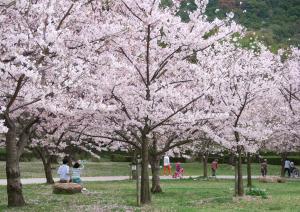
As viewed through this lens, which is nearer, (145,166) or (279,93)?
(145,166)

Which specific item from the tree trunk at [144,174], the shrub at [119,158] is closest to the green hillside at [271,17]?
the shrub at [119,158]

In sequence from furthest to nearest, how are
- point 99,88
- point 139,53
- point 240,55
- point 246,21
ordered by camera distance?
point 246,21 → point 240,55 → point 139,53 → point 99,88

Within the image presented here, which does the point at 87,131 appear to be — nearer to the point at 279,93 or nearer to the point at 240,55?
the point at 240,55

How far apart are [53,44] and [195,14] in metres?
6.08

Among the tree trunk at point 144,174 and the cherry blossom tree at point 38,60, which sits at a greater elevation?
the cherry blossom tree at point 38,60

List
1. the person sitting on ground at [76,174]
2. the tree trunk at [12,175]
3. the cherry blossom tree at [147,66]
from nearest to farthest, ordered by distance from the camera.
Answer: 1. the tree trunk at [12,175]
2. the cherry blossom tree at [147,66]
3. the person sitting on ground at [76,174]

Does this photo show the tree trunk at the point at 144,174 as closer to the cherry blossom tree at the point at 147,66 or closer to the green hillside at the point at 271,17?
the cherry blossom tree at the point at 147,66

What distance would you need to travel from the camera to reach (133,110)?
1403 centimetres

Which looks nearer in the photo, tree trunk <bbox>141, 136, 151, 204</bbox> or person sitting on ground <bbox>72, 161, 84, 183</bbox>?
tree trunk <bbox>141, 136, 151, 204</bbox>

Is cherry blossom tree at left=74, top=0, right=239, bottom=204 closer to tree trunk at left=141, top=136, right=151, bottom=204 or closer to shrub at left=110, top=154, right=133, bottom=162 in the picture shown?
tree trunk at left=141, top=136, right=151, bottom=204

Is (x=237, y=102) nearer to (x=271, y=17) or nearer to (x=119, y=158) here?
(x=119, y=158)

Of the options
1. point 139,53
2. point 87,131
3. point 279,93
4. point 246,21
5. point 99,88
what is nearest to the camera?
point 99,88

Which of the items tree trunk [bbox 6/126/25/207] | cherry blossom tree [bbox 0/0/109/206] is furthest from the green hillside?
cherry blossom tree [bbox 0/0/109/206]

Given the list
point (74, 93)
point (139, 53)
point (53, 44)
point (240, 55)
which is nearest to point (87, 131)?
point (74, 93)
